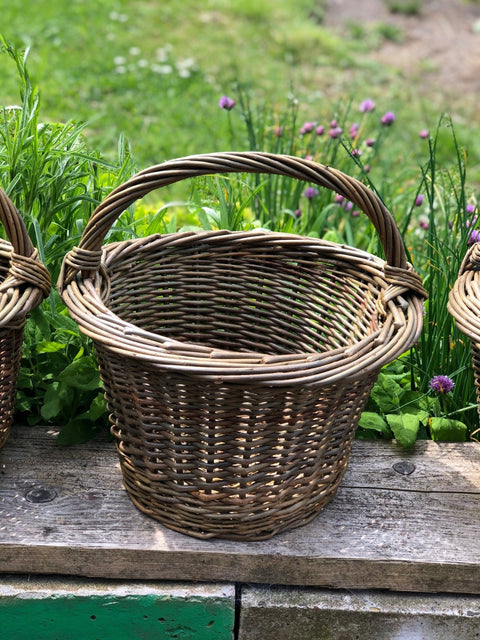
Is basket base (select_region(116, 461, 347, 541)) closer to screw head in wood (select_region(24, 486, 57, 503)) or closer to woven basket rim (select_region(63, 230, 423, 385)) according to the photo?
screw head in wood (select_region(24, 486, 57, 503))

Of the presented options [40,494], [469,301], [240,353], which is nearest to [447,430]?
[469,301]

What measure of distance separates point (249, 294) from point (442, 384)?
52cm

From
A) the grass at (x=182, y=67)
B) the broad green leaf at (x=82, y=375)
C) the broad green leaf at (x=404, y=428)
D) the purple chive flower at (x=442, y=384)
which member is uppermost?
the purple chive flower at (x=442, y=384)

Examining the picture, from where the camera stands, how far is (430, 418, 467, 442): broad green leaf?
1888 millimetres

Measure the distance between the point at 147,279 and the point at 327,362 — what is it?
0.65 m

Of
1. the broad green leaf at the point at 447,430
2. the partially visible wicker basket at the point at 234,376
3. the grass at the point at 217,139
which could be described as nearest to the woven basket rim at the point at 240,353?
the partially visible wicker basket at the point at 234,376

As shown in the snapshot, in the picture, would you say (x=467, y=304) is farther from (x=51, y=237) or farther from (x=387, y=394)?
(x=51, y=237)

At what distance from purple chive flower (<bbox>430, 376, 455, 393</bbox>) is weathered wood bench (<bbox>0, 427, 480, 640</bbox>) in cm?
33

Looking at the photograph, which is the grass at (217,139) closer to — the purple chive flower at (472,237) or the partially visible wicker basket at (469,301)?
the purple chive flower at (472,237)

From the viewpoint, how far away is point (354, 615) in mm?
1568

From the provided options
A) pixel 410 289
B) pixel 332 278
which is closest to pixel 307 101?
pixel 332 278

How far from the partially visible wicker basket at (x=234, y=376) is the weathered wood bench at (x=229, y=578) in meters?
0.06

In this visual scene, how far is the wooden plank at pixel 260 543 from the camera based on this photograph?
1540mm

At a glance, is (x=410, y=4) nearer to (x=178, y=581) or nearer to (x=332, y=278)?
(x=332, y=278)
